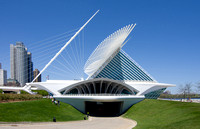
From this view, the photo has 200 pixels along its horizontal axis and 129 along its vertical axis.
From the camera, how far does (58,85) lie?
43125 mm

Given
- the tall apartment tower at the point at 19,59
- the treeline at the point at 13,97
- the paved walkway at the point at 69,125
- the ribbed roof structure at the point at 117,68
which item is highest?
the tall apartment tower at the point at 19,59

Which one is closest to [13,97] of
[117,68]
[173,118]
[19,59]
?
[173,118]

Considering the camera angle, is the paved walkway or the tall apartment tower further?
the tall apartment tower

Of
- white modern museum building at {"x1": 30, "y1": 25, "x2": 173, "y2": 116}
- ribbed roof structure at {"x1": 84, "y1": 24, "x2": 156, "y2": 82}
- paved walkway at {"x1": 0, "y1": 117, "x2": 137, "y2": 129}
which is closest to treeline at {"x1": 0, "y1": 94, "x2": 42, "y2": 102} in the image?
white modern museum building at {"x1": 30, "y1": 25, "x2": 173, "y2": 116}

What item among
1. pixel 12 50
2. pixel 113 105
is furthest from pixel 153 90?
pixel 12 50

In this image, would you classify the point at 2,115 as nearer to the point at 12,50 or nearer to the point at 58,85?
the point at 58,85

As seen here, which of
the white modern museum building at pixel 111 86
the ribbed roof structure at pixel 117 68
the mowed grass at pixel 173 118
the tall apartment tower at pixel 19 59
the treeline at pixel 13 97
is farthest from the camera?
the tall apartment tower at pixel 19 59

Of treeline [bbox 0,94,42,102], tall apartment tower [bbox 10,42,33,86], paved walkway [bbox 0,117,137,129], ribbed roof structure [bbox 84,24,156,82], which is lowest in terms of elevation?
paved walkway [bbox 0,117,137,129]

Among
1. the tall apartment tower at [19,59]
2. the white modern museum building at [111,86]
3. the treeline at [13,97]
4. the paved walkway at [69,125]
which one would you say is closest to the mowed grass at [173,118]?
the paved walkway at [69,125]

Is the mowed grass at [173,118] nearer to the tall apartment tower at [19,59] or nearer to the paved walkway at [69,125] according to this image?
the paved walkway at [69,125]

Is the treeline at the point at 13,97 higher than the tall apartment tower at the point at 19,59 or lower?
lower

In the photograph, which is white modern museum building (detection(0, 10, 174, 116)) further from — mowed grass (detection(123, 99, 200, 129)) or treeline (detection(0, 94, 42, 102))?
mowed grass (detection(123, 99, 200, 129))

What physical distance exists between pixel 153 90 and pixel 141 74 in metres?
6.55

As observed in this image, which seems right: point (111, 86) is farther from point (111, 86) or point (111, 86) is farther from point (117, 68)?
point (117, 68)
